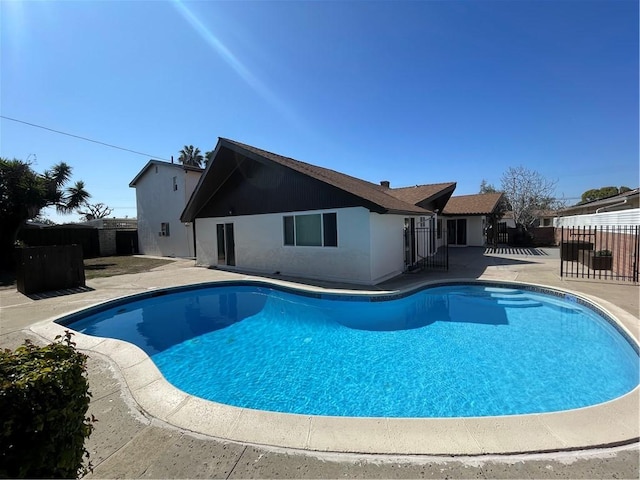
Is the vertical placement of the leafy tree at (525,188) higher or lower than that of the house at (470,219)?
higher

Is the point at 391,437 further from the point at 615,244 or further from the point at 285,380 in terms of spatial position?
the point at 615,244

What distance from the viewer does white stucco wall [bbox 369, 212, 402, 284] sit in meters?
10.3

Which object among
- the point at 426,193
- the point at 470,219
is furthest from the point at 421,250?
the point at 470,219

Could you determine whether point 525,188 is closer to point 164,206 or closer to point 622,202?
point 622,202

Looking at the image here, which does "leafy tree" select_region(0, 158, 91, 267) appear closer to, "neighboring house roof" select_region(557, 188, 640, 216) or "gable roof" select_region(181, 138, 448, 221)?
"gable roof" select_region(181, 138, 448, 221)

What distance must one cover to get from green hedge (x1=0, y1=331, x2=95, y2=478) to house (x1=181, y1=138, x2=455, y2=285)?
28.3ft

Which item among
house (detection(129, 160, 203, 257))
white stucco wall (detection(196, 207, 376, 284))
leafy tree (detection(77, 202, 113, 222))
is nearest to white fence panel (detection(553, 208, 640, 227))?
white stucco wall (detection(196, 207, 376, 284))

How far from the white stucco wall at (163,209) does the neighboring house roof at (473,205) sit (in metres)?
19.6

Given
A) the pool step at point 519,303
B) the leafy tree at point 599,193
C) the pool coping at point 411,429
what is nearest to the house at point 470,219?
the pool step at point 519,303

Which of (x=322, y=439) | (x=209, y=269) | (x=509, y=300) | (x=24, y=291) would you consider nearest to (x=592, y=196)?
(x=509, y=300)

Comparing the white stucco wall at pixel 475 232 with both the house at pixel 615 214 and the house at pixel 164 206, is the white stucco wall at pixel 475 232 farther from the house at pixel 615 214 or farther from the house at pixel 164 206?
the house at pixel 164 206

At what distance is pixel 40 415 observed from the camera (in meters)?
1.57

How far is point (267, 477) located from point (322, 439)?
0.62 metres

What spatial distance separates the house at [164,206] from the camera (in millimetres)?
20484
